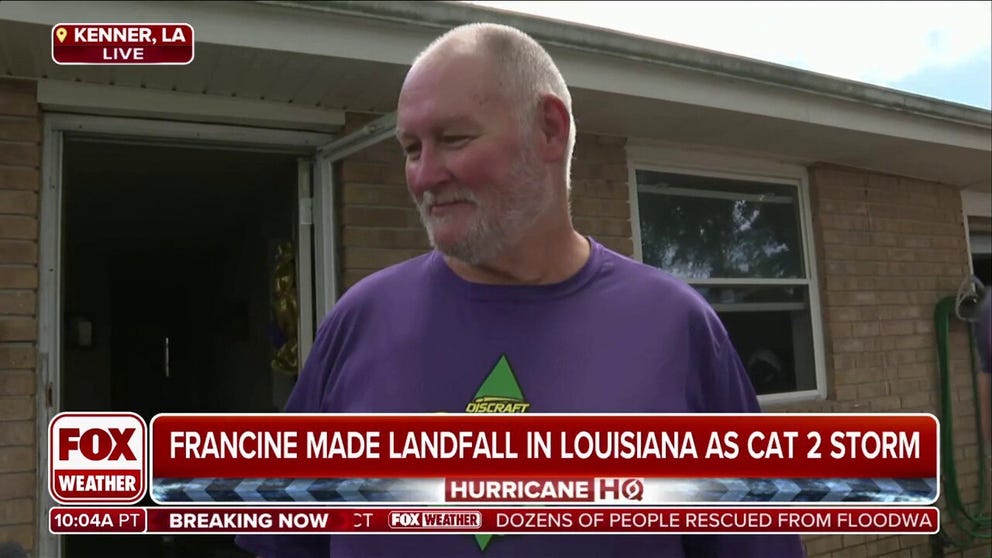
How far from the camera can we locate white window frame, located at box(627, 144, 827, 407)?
3668 mm

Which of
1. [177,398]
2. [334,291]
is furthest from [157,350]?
[334,291]

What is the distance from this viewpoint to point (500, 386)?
120cm

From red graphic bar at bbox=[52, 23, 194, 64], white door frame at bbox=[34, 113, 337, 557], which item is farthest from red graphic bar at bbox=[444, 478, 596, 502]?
white door frame at bbox=[34, 113, 337, 557]

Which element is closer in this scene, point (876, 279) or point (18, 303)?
point (18, 303)

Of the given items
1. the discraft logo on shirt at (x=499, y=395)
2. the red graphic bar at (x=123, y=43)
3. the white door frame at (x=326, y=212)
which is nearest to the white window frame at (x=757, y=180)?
the white door frame at (x=326, y=212)

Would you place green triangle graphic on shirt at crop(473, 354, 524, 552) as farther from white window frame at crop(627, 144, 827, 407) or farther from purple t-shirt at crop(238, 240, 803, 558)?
white window frame at crop(627, 144, 827, 407)

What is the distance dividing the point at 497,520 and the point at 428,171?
56cm

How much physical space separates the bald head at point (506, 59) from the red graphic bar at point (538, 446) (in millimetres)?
497

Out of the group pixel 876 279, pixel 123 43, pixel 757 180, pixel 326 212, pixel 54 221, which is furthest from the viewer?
pixel 876 279

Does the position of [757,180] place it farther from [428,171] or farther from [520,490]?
[428,171]

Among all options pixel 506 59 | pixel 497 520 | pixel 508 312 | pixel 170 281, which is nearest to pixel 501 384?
pixel 508 312

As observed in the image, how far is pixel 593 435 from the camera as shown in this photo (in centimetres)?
123

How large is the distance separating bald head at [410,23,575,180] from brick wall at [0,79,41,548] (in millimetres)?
1856

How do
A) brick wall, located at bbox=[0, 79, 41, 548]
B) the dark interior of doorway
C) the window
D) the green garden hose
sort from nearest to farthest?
brick wall, located at bbox=[0, 79, 41, 548], the window, the dark interior of doorway, the green garden hose
